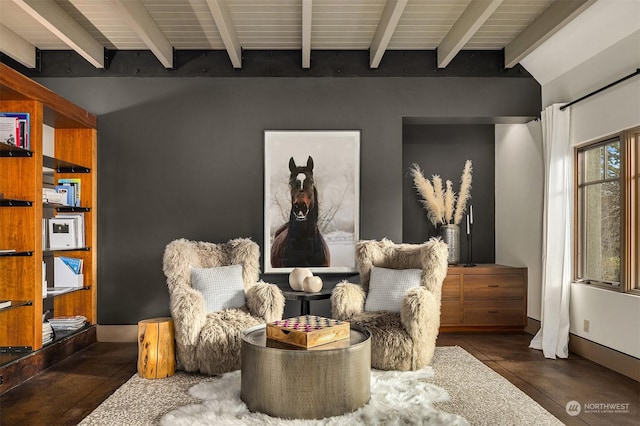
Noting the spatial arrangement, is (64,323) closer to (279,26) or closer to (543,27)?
(279,26)

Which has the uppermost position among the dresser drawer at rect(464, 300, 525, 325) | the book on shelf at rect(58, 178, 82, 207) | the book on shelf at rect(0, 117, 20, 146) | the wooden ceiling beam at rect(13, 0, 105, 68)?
the wooden ceiling beam at rect(13, 0, 105, 68)

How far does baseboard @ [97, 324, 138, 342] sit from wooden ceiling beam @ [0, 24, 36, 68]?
2614 millimetres

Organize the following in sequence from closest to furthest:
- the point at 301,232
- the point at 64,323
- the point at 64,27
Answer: the point at 64,27 < the point at 64,323 < the point at 301,232

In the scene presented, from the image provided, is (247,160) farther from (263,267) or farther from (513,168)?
(513,168)

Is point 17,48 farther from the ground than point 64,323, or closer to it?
farther from the ground

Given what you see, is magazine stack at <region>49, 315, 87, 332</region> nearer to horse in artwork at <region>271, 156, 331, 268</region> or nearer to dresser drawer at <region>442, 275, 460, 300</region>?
horse in artwork at <region>271, 156, 331, 268</region>

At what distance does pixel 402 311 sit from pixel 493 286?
1900 millimetres

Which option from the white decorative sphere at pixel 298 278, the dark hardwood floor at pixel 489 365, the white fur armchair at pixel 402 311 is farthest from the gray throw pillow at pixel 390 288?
the dark hardwood floor at pixel 489 365

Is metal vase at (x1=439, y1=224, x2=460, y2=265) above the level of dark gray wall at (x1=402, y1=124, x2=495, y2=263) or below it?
below

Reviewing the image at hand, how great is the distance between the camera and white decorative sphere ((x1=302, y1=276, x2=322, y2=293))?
4043 mm

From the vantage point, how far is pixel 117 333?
4.79 meters

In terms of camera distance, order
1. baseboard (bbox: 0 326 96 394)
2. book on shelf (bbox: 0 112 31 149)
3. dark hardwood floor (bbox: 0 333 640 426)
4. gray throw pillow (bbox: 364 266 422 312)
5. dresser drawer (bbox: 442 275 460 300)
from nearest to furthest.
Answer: dark hardwood floor (bbox: 0 333 640 426)
baseboard (bbox: 0 326 96 394)
book on shelf (bbox: 0 112 31 149)
gray throw pillow (bbox: 364 266 422 312)
dresser drawer (bbox: 442 275 460 300)

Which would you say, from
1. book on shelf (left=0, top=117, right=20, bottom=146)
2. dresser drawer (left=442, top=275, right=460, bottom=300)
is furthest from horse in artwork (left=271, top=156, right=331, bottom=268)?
book on shelf (left=0, top=117, right=20, bottom=146)
